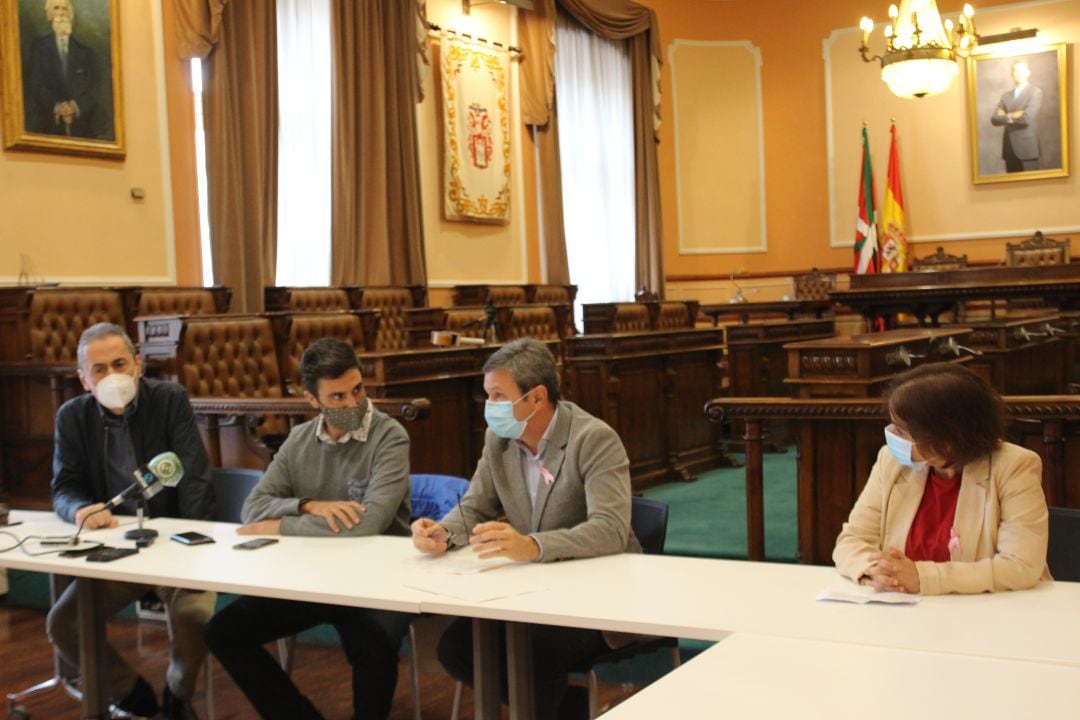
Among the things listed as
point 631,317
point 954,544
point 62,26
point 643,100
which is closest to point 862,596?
point 954,544

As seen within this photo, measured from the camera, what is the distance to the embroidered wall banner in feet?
34.9

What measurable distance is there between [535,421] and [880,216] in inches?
437

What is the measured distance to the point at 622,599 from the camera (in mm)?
2250

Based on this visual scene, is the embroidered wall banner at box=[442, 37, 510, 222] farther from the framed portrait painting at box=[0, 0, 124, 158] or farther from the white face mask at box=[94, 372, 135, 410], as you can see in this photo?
the white face mask at box=[94, 372, 135, 410]

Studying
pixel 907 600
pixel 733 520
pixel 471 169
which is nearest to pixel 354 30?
pixel 471 169

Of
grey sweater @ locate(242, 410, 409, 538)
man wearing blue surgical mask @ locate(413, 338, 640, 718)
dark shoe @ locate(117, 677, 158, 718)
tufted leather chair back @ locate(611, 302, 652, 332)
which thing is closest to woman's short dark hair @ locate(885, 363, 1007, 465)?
man wearing blue surgical mask @ locate(413, 338, 640, 718)

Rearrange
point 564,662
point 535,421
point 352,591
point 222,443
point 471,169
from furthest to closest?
point 471,169 < point 222,443 < point 535,421 < point 564,662 < point 352,591

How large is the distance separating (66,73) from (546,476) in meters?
5.93

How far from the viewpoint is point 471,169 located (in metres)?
10.9

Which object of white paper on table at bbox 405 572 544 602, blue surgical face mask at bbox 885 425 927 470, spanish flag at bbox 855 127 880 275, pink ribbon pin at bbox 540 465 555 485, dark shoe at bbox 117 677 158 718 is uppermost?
spanish flag at bbox 855 127 880 275

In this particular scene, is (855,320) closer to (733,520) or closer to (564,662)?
(733,520)

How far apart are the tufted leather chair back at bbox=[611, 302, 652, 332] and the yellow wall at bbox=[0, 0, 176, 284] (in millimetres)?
3667

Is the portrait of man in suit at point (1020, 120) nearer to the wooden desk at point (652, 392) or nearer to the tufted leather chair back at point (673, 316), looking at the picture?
the tufted leather chair back at point (673, 316)

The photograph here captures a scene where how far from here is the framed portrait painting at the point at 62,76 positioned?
7.09m
